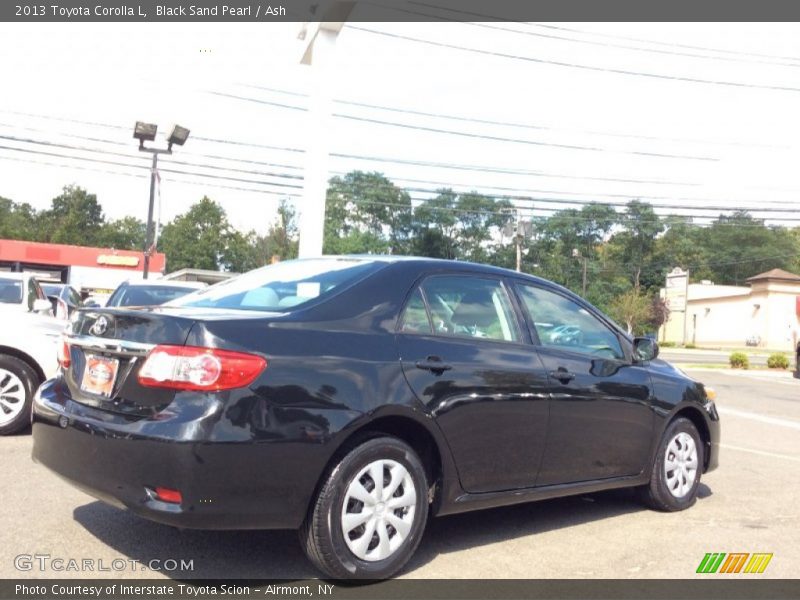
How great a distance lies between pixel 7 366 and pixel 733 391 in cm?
1573

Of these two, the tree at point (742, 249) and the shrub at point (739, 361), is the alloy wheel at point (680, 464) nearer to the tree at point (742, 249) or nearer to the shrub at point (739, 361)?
the shrub at point (739, 361)

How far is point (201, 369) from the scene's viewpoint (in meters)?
3.62

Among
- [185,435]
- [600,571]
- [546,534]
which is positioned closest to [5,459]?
[185,435]

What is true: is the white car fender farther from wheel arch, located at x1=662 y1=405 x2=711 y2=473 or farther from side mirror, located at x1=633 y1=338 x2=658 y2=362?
wheel arch, located at x1=662 y1=405 x2=711 y2=473

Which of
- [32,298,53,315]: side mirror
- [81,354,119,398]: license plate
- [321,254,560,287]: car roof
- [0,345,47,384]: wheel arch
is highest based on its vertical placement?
[321,254,560,287]: car roof

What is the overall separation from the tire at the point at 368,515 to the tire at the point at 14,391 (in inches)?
188

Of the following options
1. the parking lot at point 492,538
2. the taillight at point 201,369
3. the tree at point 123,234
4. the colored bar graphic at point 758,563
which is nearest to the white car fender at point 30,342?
the parking lot at point 492,538

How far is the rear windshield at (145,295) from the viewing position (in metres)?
10.7

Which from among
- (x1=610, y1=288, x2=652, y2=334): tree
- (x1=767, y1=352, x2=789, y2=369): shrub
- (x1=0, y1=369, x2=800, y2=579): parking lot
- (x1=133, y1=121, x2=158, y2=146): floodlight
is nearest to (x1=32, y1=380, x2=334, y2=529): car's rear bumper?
(x1=0, y1=369, x2=800, y2=579): parking lot

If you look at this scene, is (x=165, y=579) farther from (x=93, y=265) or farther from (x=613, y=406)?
(x=93, y=265)

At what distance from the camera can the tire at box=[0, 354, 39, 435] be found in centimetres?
751

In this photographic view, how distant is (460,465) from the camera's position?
4.37m

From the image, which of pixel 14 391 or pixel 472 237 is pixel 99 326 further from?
pixel 472 237

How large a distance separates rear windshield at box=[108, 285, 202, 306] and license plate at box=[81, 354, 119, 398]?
21.9 feet
